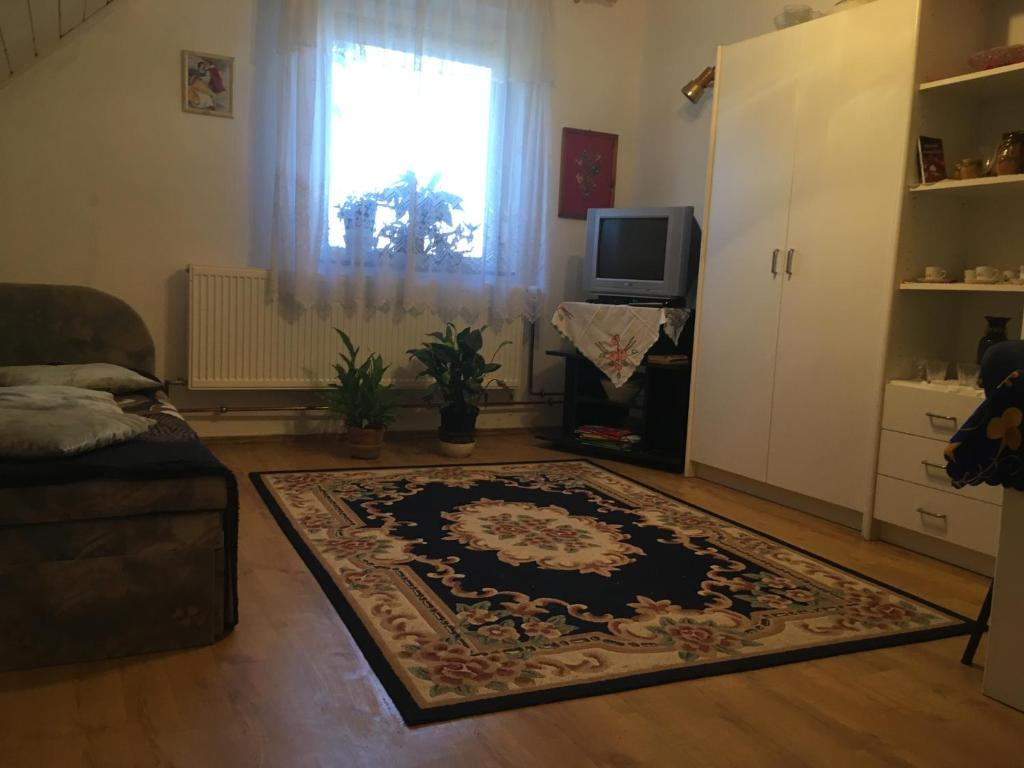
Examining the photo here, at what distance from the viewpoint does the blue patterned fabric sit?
1.75 metres

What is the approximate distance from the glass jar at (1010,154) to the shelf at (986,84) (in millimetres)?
179

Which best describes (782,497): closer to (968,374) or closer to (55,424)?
(968,374)

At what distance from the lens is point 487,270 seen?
4484mm

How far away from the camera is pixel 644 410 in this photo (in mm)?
4117

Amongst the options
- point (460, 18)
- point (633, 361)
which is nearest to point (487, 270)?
point (633, 361)

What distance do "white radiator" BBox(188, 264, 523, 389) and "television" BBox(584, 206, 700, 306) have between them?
91 cm

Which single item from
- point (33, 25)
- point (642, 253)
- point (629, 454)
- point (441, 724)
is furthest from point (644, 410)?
point (33, 25)

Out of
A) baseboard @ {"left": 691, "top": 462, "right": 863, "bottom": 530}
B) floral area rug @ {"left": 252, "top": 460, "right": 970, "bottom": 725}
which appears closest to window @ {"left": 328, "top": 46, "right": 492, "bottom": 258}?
floral area rug @ {"left": 252, "top": 460, "right": 970, "bottom": 725}

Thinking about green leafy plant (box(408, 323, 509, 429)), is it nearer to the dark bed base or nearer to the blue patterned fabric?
the dark bed base

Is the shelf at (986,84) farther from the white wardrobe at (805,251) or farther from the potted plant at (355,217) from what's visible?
the potted plant at (355,217)

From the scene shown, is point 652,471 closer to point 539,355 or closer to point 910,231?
point 539,355

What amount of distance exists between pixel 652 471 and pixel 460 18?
97.1 inches

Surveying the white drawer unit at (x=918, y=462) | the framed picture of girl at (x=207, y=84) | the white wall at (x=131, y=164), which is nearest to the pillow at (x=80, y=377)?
the white wall at (x=131, y=164)

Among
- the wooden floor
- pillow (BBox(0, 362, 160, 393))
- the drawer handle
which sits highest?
the drawer handle
